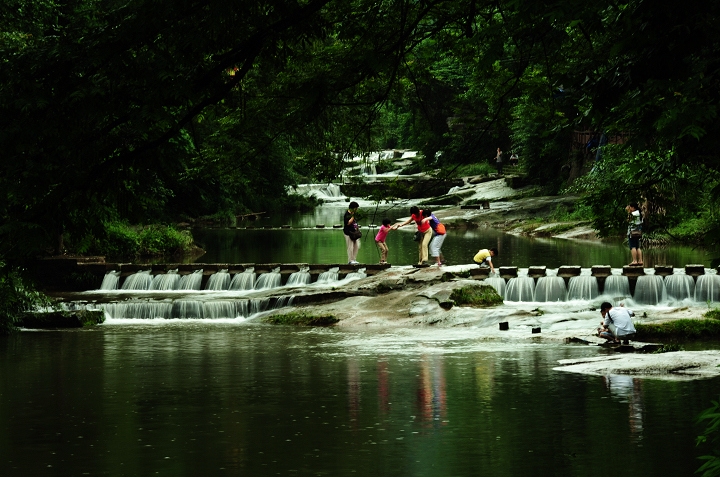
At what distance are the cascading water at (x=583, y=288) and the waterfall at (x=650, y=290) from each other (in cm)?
106

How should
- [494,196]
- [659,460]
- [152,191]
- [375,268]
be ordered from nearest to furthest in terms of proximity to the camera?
[152,191], [659,460], [375,268], [494,196]

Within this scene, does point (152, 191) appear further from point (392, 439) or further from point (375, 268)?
point (375, 268)

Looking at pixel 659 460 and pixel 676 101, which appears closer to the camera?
pixel 676 101

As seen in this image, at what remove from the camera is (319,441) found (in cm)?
1345

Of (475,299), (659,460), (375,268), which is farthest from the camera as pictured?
(375,268)

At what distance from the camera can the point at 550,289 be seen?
28.6 meters

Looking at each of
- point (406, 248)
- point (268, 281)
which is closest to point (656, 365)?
point (268, 281)

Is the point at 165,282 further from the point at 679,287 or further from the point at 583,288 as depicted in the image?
the point at 679,287

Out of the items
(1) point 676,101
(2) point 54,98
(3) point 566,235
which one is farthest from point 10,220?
(3) point 566,235

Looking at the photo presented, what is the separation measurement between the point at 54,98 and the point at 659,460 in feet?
25.2

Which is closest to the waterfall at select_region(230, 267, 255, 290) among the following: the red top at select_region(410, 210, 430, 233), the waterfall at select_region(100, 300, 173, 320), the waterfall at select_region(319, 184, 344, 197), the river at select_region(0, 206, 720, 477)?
the waterfall at select_region(100, 300, 173, 320)

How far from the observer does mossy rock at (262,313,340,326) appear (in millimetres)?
26508

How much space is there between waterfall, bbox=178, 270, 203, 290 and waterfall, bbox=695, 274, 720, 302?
14.3m

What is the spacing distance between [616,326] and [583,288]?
25.2 feet
